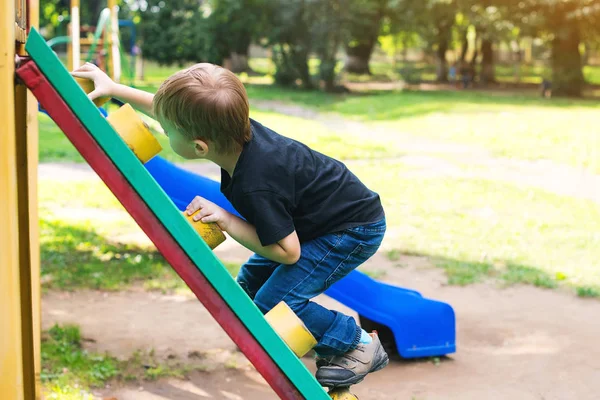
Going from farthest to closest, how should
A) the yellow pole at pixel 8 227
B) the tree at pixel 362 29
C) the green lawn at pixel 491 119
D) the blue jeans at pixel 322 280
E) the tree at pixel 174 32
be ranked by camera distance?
the tree at pixel 174 32 → the tree at pixel 362 29 → the green lawn at pixel 491 119 → the blue jeans at pixel 322 280 → the yellow pole at pixel 8 227

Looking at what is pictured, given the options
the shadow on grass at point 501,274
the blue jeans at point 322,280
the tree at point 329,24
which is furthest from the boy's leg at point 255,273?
the tree at point 329,24

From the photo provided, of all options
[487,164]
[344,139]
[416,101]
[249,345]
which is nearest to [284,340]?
[249,345]

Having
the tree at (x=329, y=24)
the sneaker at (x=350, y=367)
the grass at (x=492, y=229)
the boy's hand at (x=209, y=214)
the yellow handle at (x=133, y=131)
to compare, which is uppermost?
the tree at (x=329, y=24)

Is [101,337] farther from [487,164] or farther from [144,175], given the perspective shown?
[487,164]

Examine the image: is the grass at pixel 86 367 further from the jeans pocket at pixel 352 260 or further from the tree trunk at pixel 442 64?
the tree trunk at pixel 442 64

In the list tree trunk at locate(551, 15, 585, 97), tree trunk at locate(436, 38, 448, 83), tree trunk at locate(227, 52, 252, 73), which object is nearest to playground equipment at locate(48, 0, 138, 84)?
tree trunk at locate(551, 15, 585, 97)

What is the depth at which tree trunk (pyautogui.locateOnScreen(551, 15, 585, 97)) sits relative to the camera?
2186cm

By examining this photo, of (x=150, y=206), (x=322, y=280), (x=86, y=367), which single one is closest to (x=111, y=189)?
(x=150, y=206)

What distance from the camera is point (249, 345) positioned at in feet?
6.43

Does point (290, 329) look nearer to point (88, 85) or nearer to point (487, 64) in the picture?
point (88, 85)

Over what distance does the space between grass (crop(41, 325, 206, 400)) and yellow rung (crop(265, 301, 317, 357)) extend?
134 cm

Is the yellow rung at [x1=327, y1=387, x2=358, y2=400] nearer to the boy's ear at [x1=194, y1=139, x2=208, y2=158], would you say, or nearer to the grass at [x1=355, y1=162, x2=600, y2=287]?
the boy's ear at [x1=194, y1=139, x2=208, y2=158]

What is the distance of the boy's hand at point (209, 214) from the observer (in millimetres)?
2047

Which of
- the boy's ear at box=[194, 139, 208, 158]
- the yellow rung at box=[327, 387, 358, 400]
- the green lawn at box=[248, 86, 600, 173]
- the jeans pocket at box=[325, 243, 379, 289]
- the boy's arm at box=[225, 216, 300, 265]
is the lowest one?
the green lawn at box=[248, 86, 600, 173]
